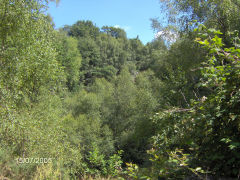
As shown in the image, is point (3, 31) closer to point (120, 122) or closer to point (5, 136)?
point (5, 136)

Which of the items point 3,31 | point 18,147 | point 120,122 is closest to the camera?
point 3,31

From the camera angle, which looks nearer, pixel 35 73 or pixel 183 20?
pixel 35 73

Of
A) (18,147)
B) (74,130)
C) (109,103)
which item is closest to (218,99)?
(18,147)

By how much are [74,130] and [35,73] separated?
13.7 metres

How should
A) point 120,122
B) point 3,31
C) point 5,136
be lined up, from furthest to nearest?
point 120,122
point 5,136
point 3,31

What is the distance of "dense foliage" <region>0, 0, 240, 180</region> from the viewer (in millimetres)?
1898

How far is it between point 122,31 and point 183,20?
69477 millimetres

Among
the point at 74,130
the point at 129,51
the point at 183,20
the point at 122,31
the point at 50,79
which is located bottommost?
the point at 74,130

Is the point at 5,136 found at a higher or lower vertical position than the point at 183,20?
lower

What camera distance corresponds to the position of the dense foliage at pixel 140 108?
190cm

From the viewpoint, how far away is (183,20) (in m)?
8.61

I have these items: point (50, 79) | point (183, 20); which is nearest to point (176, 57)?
point (183, 20)

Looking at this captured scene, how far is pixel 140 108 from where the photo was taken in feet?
59.1

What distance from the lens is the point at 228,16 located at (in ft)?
24.1
